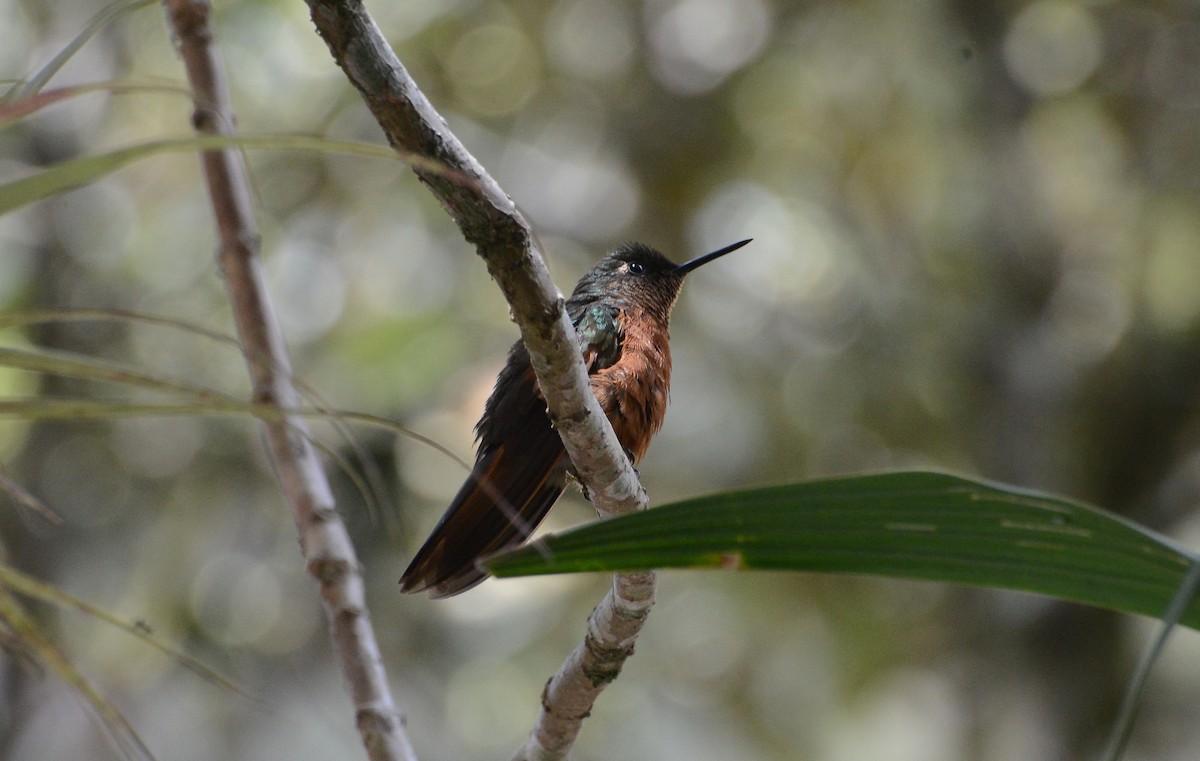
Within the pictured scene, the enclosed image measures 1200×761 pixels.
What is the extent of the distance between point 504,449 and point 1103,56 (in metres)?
6.75

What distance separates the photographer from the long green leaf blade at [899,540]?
83 cm

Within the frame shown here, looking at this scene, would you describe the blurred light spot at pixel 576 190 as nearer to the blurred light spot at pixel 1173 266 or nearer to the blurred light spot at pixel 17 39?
the blurred light spot at pixel 17 39

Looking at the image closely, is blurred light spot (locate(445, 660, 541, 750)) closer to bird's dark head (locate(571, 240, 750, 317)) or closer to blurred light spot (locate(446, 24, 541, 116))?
bird's dark head (locate(571, 240, 750, 317))

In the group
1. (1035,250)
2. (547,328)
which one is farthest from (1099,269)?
(547,328)

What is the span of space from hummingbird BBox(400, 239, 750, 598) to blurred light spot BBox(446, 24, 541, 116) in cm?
498

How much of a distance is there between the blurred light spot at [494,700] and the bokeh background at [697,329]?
0.02 metres

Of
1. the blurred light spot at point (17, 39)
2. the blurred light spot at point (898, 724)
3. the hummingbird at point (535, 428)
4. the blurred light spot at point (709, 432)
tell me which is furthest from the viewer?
the blurred light spot at point (709, 432)

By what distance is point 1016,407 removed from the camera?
7750 mm

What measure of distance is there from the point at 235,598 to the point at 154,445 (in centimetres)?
132

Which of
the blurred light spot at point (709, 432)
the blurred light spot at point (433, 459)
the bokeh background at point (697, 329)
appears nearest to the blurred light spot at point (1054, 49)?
the bokeh background at point (697, 329)

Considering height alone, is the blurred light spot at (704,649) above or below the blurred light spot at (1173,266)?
below

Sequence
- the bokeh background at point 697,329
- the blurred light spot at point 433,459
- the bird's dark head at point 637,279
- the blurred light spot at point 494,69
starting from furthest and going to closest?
the blurred light spot at point 494,69
the blurred light spot at point 433,459
the bokeh background at point 697,329
the bird's dark head at point 637,279

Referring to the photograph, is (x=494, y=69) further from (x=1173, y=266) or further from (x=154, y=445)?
(x=1173, y=266)

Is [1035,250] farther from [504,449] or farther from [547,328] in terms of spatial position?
[547,328]
